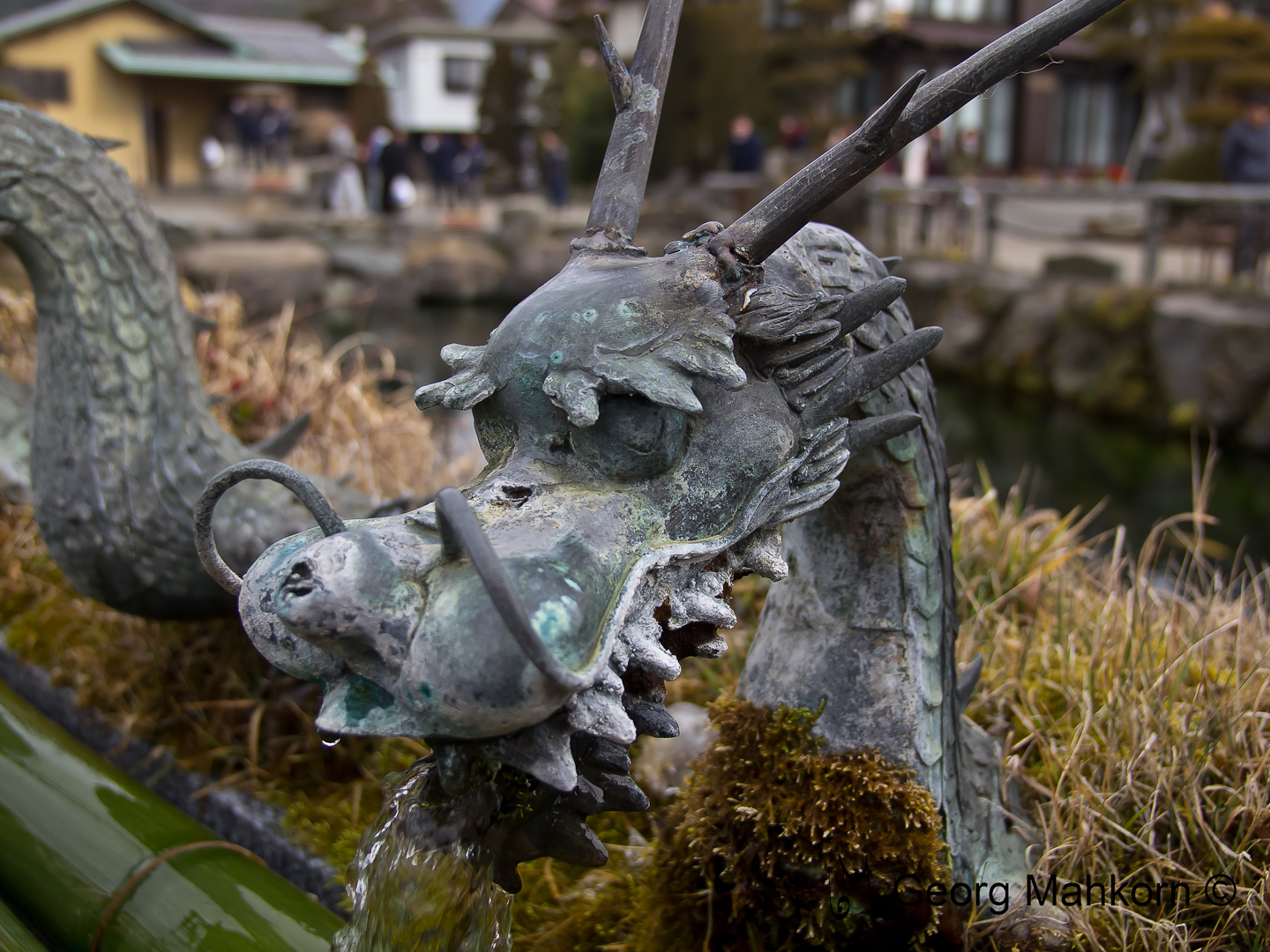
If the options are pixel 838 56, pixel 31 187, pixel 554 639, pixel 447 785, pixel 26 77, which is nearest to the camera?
pixel 554 639

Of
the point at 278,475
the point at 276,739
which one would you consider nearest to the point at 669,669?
the point at 278,475

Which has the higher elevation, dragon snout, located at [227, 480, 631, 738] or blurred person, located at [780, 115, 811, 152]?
blurred person, located at [780, 115, 811, 152]

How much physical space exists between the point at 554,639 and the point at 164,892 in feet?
4.26

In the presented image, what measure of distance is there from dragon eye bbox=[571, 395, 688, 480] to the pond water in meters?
4.73

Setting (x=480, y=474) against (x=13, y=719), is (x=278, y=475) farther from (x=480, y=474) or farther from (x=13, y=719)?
(x=13, y=719)

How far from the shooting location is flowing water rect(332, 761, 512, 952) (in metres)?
1.09

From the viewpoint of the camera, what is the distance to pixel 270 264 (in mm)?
13148

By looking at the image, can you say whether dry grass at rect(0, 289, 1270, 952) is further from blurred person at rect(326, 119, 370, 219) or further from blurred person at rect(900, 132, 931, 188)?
blurred person at rect(326, 119, 370, 219)

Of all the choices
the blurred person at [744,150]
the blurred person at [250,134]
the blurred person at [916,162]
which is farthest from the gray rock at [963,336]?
the blurred person at [250,134]

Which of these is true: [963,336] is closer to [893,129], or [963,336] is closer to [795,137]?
[795,137]

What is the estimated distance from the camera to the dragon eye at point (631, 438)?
99 cm

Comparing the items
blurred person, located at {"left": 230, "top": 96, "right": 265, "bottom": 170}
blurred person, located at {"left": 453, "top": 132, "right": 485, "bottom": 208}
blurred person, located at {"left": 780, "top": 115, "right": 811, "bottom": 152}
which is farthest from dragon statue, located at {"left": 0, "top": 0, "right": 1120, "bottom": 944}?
blurred person, located at {"left": 230, "top": 96, "right": 265, "bottom": 170}

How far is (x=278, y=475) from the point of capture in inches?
37.8

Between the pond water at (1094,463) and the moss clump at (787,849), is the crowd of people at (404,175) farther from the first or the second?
the moss clump at (787,849)
